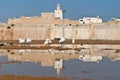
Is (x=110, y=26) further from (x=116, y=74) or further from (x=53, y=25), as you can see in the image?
(x=116, y=74)

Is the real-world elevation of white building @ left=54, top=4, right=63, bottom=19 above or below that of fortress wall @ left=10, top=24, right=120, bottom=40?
above

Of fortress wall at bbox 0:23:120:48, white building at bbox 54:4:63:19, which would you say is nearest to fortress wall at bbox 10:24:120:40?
fortress wall at bbox 0:23:120:48

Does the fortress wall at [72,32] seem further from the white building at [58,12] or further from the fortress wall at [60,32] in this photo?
the white building at [58,12]

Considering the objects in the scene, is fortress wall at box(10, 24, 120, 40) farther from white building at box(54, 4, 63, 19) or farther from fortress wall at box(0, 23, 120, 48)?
white building at box(54, 4, 63, 19)

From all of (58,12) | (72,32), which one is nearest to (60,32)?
(72,32)

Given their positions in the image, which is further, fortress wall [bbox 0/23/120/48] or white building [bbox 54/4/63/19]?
white building [bbox 54/4/63/19]

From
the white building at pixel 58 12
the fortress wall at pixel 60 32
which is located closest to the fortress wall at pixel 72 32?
the fortress wall at pixel 60 32

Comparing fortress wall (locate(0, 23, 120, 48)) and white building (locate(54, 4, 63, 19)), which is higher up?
white building (locate(54, 4, 63, 19))

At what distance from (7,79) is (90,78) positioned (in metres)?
3.63

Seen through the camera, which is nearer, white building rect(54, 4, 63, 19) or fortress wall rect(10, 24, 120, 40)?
fortress wall rect(10, 24, 120, 40)

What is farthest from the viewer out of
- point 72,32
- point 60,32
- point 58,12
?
point 58,12

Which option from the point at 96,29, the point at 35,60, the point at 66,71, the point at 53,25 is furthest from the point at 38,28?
the point at 66,71

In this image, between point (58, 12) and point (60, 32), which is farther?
point (58, 12)

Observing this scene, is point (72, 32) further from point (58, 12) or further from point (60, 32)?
point (58, 12)
